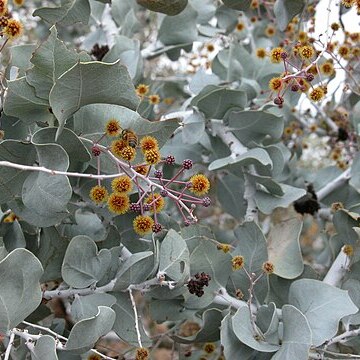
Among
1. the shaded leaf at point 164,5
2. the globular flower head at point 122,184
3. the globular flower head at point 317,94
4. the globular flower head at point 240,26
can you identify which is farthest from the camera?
the globular flower head at point 240,26

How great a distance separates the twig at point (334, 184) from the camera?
199 cm

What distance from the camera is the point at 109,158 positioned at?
4.33ft

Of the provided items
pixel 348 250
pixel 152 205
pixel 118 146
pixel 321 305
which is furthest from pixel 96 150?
pixel 348 250

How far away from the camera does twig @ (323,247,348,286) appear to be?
→ 1.58m

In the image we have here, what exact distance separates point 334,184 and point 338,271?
0.49 metres

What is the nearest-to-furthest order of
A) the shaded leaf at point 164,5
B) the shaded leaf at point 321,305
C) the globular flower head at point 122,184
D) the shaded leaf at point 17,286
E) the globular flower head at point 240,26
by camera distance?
the shaded leaf at point 17,286, the globular flower head at point 122,184, the shaded leaf at point 321,305, the shaded leaf at point 164,5, the globular flower head at point 240,26

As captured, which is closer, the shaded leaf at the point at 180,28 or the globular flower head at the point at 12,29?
the globular flower head at the point at 12,29

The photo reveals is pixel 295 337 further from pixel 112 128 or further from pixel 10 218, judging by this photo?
pixel 10 218

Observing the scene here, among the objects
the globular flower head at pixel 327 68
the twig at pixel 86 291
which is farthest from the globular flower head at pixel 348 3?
the twig at pixel 86 291

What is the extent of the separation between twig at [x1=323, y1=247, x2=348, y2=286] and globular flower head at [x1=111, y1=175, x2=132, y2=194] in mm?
644

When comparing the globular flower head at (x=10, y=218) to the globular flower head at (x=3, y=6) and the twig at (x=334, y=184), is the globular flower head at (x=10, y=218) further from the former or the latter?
the twig at (x=334, y=184)

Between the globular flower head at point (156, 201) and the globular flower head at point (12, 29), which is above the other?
the globular flower head at point (12, 29)

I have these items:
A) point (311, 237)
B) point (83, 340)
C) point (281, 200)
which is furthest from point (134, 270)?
point (311, 237)

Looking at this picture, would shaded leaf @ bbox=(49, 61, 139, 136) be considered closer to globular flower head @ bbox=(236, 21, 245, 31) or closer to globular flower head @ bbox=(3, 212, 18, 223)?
globular flower head @ bbox=(3, 212, 18, 223)
